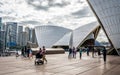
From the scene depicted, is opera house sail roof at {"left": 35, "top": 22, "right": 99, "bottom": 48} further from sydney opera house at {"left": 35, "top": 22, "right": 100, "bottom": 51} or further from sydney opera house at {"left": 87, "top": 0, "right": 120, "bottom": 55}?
sydney opera house at {"left": 87, "top": 0, "right": 120, "bottom": 55}

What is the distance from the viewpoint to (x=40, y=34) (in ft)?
303

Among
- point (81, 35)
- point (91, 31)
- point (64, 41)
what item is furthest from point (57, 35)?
point (91, 31)

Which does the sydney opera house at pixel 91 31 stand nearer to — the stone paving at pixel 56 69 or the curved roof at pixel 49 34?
the curved roof at pixel 49 34

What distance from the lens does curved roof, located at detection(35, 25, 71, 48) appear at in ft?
296

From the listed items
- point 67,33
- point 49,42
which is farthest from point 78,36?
point 49,42

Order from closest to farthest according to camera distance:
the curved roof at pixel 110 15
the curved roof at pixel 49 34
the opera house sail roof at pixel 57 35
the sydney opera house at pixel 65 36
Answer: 1. the curved roof at pixel 110 15
2. the sydney opera house at pixel 65 36
3. the opera house sail roof at pixel 57 35
4. the curved roof at pixel 49 34

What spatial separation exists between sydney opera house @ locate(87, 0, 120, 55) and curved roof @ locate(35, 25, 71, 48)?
54605mm

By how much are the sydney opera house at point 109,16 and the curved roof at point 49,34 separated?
54605 millimetres

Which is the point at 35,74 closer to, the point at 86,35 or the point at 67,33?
the point at 86,35

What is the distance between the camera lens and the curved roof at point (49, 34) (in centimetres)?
9019

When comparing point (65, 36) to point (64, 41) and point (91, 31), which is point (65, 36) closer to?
point (64, 41)

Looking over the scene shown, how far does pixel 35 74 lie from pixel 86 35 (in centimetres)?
6592

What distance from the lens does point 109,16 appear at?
34.2m

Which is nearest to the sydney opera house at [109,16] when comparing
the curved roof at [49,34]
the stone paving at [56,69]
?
the stone paving at [56,69]
